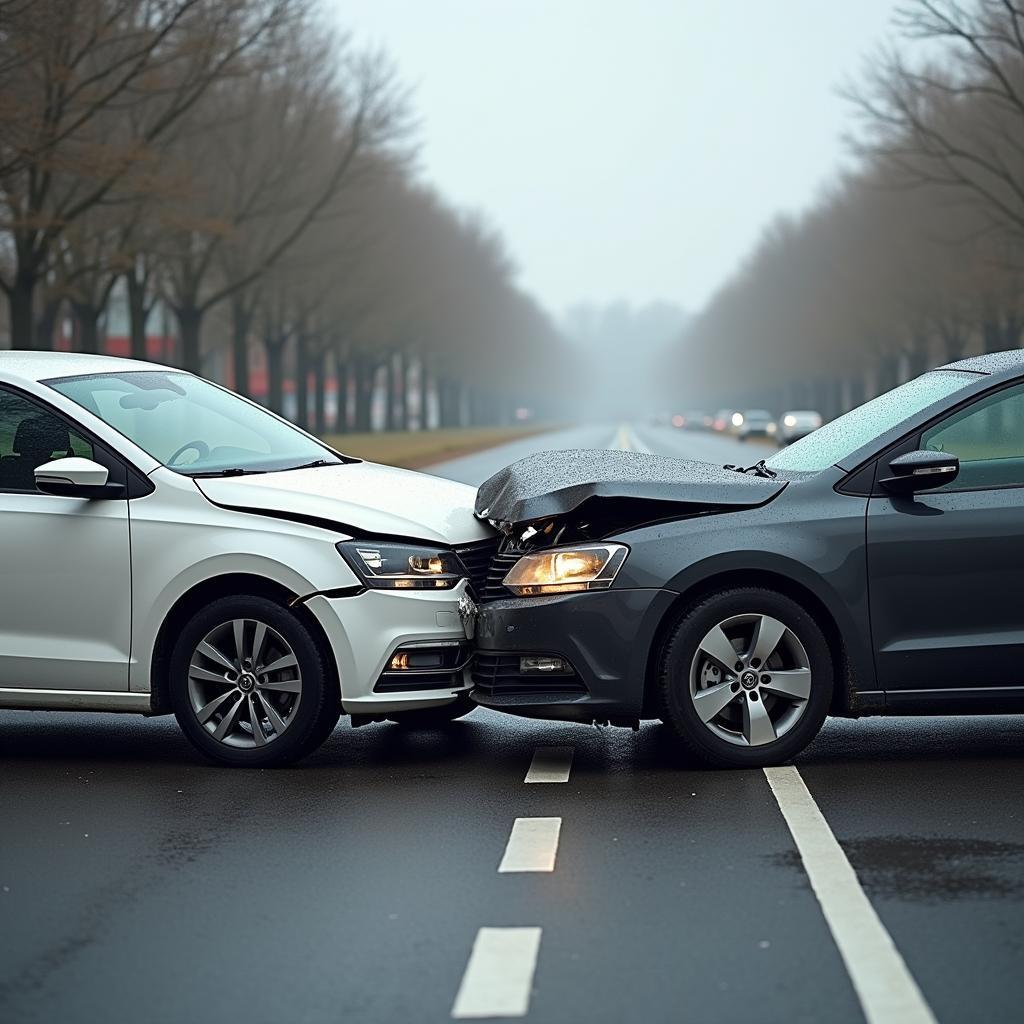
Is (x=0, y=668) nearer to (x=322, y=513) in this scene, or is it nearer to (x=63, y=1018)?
Result: (x=322, y=513)

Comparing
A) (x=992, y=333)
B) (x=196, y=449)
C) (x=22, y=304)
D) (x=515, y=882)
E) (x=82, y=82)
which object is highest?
(x=82, y=82)

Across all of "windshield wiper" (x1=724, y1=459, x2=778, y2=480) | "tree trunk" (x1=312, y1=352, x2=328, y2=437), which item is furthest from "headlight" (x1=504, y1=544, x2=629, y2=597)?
"tree trunk" (x1=312, y1=352, x2=328, y2=437)

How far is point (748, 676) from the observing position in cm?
755

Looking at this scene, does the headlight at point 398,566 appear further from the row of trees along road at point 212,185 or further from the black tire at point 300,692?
the row of trees along road at point 212,185

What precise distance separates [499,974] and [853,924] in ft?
3.40

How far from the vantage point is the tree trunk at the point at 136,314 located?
1740 inches

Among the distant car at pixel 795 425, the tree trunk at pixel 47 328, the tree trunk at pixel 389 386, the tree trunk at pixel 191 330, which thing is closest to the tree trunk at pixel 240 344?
the tree trunk at pixel 191 330

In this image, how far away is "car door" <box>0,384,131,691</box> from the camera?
25.9ft

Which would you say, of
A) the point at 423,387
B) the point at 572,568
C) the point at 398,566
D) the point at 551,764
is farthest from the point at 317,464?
the point at 423,387

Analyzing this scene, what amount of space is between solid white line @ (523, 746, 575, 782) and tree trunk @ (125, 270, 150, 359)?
3693 cm

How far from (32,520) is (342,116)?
1604 inches

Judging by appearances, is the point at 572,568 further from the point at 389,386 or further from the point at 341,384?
the point at 389,386

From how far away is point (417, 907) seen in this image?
5551mm

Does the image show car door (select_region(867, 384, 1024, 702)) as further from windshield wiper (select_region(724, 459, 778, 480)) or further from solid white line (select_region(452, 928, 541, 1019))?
solid white line (select_region(452, 928, 541, 1019))
